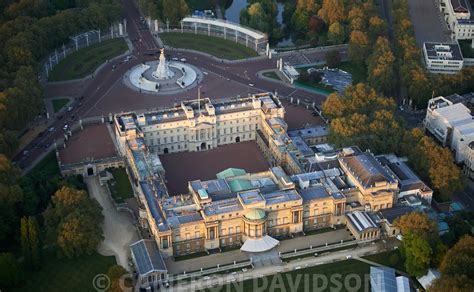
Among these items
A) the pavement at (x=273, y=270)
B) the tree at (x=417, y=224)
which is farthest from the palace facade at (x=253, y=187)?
the tree at (x=417, y=224)

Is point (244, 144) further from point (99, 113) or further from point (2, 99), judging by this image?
point (2, 99)

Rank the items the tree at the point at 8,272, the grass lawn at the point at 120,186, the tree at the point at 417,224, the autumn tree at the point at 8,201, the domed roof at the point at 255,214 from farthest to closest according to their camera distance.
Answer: the grass lawn at the point at 120,186 < the autumn tree at the point at 8,201 < the domed roof at the point at 255,214 < the tree at the point at 417,224 < the tree at the point at 8,272

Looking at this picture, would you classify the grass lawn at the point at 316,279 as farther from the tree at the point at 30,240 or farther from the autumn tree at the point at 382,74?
the autumn tree at the point at 382,74

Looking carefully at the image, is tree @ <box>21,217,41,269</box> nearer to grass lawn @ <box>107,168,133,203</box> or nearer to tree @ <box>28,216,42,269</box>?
tree @ <box>28,216,42,269</box>

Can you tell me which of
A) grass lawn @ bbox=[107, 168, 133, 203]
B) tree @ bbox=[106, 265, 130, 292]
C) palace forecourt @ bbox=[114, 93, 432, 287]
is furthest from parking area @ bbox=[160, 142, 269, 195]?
tree @ bbox=[106, 265, 130, 292]

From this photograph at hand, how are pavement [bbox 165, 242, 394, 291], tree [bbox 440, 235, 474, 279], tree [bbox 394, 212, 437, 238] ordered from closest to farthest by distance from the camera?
tree [bbox 440, 235, 474, 279] < pavement [bbox 165, 242, 394, 291] < tree [bbox 394, 212, 437, 238]
